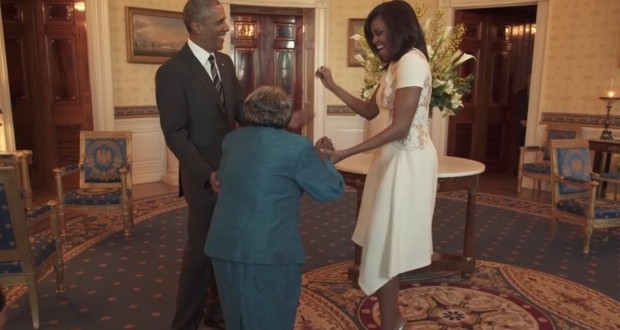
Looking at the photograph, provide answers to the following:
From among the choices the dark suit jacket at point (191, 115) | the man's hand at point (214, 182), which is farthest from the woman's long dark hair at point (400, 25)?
the man's hand at point (214, 182)

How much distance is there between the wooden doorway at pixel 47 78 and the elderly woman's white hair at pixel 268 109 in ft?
18.0

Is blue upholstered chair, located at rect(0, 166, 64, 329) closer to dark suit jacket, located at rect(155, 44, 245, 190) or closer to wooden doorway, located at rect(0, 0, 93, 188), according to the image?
dark suit jacket, located at rect(155, 44, 245, 190)

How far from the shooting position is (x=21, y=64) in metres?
6.29

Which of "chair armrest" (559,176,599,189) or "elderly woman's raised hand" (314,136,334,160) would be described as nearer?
"elderly woman's raised hand" (314,136,334,160)

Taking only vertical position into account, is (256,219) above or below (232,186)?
below

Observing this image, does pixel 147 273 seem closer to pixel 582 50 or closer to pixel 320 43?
pixel 320 43

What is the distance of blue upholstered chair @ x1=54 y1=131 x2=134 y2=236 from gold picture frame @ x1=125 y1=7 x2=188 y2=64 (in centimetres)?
214

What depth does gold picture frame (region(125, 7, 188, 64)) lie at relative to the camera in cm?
631

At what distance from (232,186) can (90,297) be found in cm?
195

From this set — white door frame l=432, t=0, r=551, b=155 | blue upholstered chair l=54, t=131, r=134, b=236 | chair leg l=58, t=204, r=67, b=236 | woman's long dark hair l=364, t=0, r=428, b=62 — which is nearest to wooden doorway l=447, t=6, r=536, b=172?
white door frame l=432, t=0, r=551, b=155

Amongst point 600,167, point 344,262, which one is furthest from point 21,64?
point 600,167

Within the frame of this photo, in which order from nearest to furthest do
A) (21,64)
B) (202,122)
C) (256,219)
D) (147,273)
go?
1. (256,219)
2. (202,122)
3. (147,273)
4. (21,64)

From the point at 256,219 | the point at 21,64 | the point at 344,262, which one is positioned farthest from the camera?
the point at 21,64

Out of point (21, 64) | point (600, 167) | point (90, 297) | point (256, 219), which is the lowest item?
point (90, 297)
